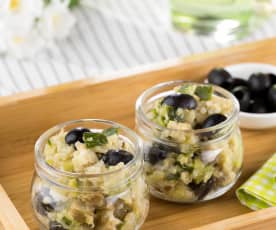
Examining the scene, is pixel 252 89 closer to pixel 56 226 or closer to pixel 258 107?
pixel 258 107

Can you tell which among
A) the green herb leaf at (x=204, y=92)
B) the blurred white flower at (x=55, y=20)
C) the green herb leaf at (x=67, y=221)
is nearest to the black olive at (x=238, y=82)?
the green herb leaf at (x=204, y=92)

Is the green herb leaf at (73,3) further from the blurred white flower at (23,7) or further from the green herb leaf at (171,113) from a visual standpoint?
the green herb leaf at (171,113)

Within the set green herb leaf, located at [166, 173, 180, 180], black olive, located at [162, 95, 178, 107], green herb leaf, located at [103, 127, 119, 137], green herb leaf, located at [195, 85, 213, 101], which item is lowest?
green herb leaf, located at [166, 173, 180, 180]

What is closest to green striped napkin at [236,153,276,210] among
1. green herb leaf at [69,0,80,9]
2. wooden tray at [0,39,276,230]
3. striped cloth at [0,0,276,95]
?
wooden tray at [0,39,276,230]

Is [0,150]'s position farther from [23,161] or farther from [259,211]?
[259,211]

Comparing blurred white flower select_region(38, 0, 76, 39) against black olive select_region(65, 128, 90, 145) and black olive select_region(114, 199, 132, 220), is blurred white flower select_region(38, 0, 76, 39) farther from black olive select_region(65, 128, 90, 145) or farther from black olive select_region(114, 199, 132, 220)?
black olive select_region(114, 199, 132, 220)

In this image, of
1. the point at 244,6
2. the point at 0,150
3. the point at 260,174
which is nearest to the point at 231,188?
the point at 260,174
